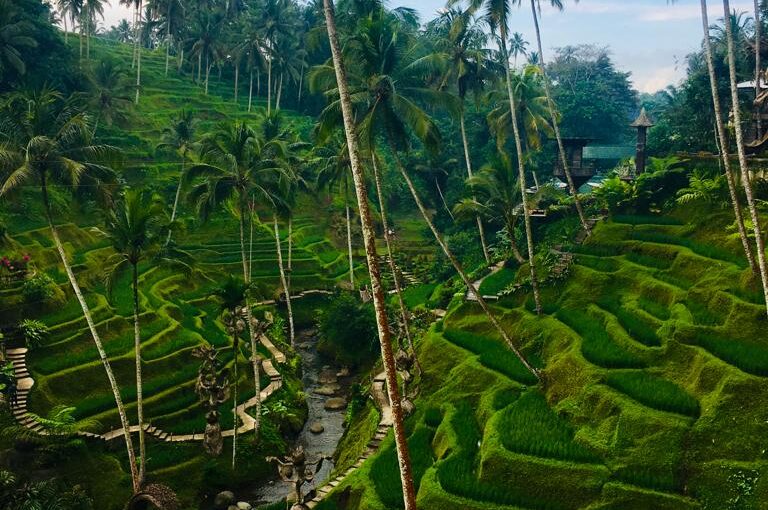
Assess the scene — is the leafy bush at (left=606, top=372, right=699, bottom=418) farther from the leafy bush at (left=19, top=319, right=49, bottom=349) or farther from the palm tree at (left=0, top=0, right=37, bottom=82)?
the palm tree at (left=0, top=0, right=37, bottom=82)

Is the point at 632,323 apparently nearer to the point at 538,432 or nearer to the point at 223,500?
the point at 538,432

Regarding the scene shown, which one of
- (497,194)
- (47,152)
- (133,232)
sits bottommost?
(133,232)

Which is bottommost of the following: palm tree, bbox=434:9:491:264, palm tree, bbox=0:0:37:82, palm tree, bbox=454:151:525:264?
palm tree, bbox=454:151:525:264

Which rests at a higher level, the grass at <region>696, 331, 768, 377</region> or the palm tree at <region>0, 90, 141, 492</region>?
the palm tree at <region>0, 90, 141, 492</region>

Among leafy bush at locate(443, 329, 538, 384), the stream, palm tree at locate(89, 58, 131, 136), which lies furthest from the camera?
palm tree at locate(89, 58, 131, 136)

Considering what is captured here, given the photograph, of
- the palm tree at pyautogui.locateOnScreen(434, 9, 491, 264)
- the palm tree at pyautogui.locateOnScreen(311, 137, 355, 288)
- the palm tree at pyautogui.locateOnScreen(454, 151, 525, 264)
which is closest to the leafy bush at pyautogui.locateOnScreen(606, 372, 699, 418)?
the palm tree at pyautogui.locateOnScreen(454, 151, 525, 264)

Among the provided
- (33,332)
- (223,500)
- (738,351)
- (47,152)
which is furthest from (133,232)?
(738,351)
